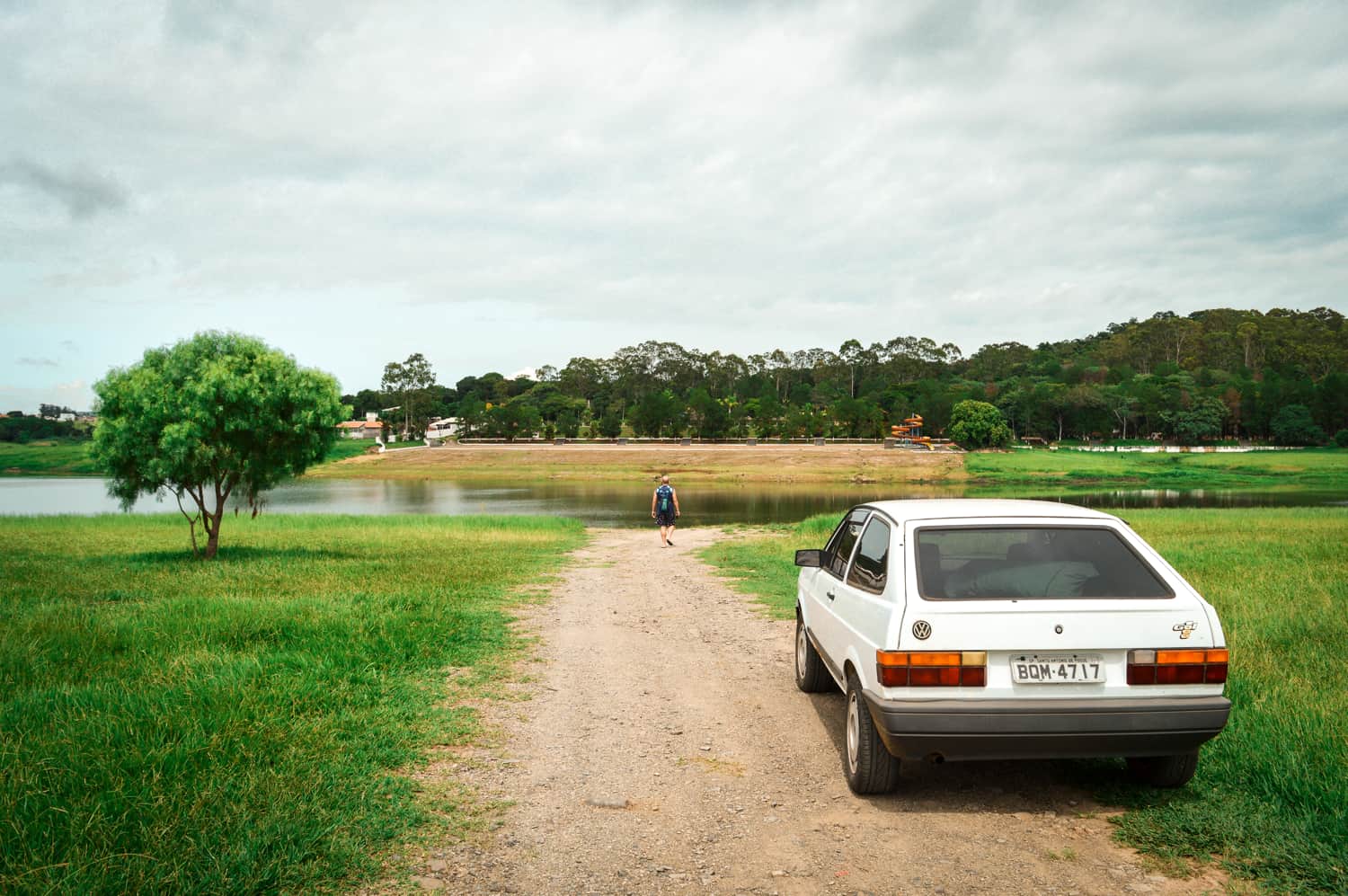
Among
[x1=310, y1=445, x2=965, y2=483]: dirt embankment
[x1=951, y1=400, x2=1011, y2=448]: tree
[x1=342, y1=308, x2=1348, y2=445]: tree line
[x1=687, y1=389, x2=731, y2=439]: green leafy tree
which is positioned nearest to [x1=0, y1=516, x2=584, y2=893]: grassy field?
[x1=310, y1=445, x2=965, y2=483]: dirt embankment

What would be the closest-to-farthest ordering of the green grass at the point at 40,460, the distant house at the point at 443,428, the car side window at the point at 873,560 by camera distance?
the car side window at the point at 873,560, the green grass at the point at 40,460, the distant house at the point at 443,428

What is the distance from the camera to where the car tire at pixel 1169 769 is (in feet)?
15.8

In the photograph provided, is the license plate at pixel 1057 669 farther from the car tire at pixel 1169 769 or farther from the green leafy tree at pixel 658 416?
the green leafy tree at pixel 658 416

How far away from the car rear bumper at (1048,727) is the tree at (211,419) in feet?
47.8

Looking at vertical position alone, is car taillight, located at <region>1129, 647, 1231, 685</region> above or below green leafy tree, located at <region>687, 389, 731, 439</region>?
below

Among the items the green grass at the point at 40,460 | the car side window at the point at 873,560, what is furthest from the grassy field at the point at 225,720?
the green grass at the point at 40,460

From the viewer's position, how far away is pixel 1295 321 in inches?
5600

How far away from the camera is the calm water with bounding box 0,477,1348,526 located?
40250mm

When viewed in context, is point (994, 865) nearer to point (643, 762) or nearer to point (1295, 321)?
point (643, 762)

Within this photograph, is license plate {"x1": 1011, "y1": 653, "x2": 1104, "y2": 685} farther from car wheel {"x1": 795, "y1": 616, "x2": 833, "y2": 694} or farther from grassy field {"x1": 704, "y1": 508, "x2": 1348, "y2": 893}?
car wheel {"x1": 795, "y1": 616, "x2": 833, "y2": 694}

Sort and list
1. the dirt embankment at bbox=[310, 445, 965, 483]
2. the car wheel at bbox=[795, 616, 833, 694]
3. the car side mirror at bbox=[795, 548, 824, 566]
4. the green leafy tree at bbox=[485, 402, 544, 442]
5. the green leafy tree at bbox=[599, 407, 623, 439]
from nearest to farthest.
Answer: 1. the car side mirror at bbox=[795, 548, 824, 566]
2. the car wheel at bbox=[795, 616, 833, 694]
3. the dirt embankment at bbox=[310, 445, 965, 483]
4. the green leafy tree at bbox=[485, 402, 544, 442]
5. the green leafy tree at bbox=[599, 407, 623, 439]

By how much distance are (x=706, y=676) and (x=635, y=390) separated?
14081cm

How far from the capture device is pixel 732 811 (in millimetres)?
4707

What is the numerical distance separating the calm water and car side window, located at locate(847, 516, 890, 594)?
2766 cm
